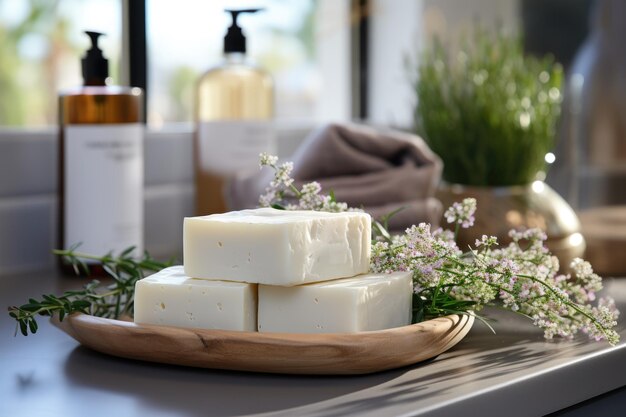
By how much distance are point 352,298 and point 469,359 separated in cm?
12

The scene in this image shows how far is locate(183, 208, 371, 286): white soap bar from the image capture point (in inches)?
25.8

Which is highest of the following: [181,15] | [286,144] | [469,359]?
[181,15]

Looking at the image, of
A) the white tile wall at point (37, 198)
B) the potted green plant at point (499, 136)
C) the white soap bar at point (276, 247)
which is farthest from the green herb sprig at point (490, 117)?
the white soap bar at point (276, 247)

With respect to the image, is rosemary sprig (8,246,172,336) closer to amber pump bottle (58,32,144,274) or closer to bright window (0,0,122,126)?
amber pump bottle (58,32,144,274)

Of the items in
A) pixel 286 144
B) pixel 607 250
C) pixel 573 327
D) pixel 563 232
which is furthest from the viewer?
pixel 286 144

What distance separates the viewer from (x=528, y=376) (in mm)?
665

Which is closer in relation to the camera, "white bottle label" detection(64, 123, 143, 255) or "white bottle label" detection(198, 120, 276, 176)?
"white bottle label" detection(64, 123, 143, 255)

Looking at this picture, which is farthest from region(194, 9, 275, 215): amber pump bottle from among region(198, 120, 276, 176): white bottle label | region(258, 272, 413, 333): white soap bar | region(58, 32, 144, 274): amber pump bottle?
region(258, 272, 413, 333): white soap bar

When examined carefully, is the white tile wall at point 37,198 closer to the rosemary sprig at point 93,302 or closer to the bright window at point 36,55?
the rosemary sprig at point 93,302

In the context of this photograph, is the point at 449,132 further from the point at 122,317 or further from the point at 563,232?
the point at 122,317

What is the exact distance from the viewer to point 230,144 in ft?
4.26

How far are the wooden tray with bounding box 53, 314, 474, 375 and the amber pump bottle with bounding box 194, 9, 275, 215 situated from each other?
0.62 m

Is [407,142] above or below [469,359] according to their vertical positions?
above

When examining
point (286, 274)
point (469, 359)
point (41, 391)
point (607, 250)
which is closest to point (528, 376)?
point (469, 359)
